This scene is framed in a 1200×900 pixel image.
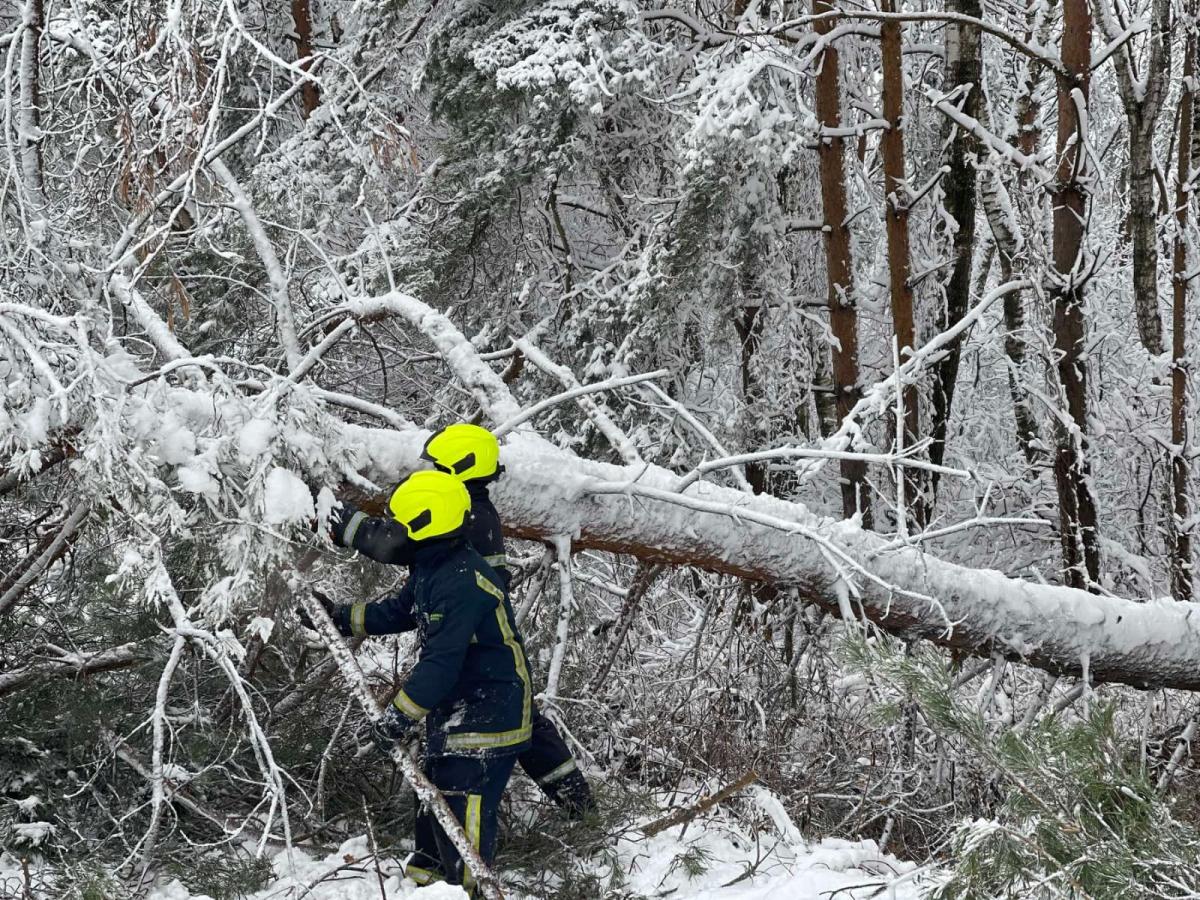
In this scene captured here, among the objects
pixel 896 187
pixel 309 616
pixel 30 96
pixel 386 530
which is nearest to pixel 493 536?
pixel 386 530

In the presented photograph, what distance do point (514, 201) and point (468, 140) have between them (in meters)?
0.51

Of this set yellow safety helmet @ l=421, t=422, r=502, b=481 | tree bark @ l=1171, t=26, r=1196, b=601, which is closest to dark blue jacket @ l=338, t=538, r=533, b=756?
yellow safety helmet @ l=421, t=422, r=502, b=481

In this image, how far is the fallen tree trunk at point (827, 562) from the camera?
370 centimetres

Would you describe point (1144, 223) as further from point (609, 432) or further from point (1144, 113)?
point (609, 432)

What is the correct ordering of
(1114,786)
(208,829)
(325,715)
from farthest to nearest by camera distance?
(325,715), (208,829), (1114,786)

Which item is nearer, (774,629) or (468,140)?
(774,629)

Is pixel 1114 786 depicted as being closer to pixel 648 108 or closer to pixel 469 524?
pixel 469 524

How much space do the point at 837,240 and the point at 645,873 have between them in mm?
4548

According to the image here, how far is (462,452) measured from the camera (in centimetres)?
336

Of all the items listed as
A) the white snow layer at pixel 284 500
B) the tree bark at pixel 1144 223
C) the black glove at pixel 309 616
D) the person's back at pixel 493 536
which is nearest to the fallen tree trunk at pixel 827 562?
the person's back at pixel 493 536

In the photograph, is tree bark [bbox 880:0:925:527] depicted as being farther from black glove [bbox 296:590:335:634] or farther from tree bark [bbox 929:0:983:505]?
black glove [bbox 296:590:335:634]

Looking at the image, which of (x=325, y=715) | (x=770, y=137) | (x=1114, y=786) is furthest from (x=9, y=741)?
(x=770, y=137)

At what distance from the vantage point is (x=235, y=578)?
9.43 ft

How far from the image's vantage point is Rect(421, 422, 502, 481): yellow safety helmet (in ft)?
11.0
